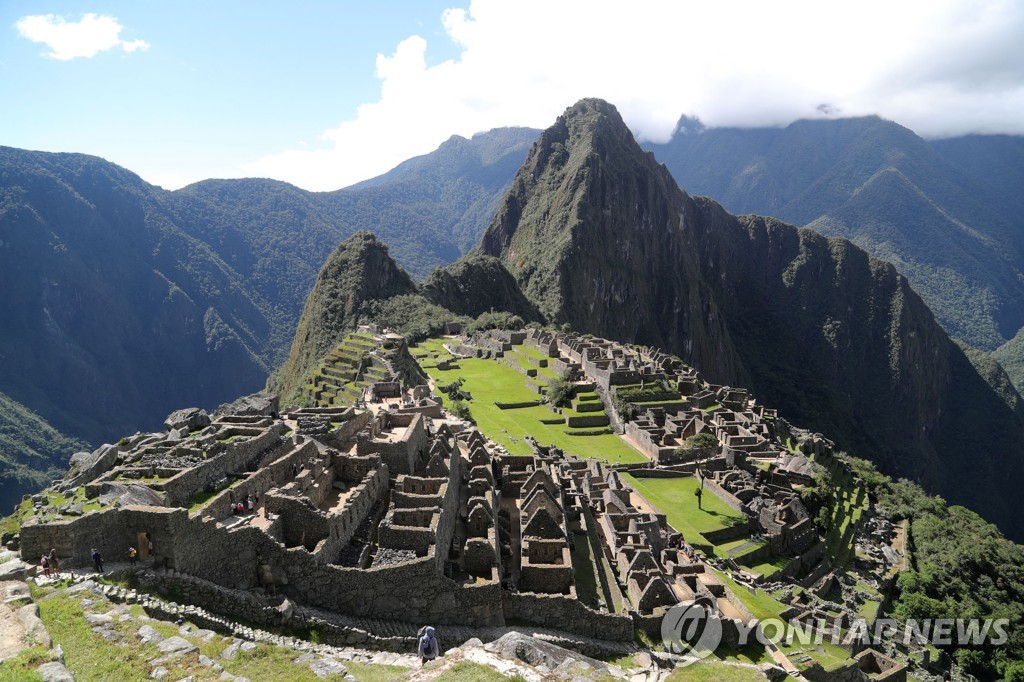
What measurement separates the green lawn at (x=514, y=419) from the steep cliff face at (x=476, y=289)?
62.9 metres

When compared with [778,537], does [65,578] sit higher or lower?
higher

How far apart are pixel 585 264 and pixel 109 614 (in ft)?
616

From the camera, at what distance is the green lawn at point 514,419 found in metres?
50.3

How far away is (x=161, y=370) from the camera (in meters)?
134

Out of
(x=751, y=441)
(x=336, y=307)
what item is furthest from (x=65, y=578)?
(x=336, y=307)

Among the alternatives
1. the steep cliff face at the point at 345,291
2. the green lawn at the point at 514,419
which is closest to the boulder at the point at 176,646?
the green lawn at the point at 514,419

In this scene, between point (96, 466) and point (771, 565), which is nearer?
point (96, 466)

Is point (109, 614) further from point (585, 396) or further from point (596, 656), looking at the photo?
point (585, 396)

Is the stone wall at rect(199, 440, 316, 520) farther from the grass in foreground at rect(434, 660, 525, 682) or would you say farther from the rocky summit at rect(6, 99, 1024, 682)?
the grass in foreground at rect(434, 660, 525, 682)

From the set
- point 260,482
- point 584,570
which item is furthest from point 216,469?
point 584,570

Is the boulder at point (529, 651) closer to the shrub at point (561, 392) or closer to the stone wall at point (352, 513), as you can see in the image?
the stone wall at point (352, 513)

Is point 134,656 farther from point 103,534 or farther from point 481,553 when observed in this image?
point 481,553

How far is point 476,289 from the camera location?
15188 centimetres

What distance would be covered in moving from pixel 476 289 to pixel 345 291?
1435 inches
